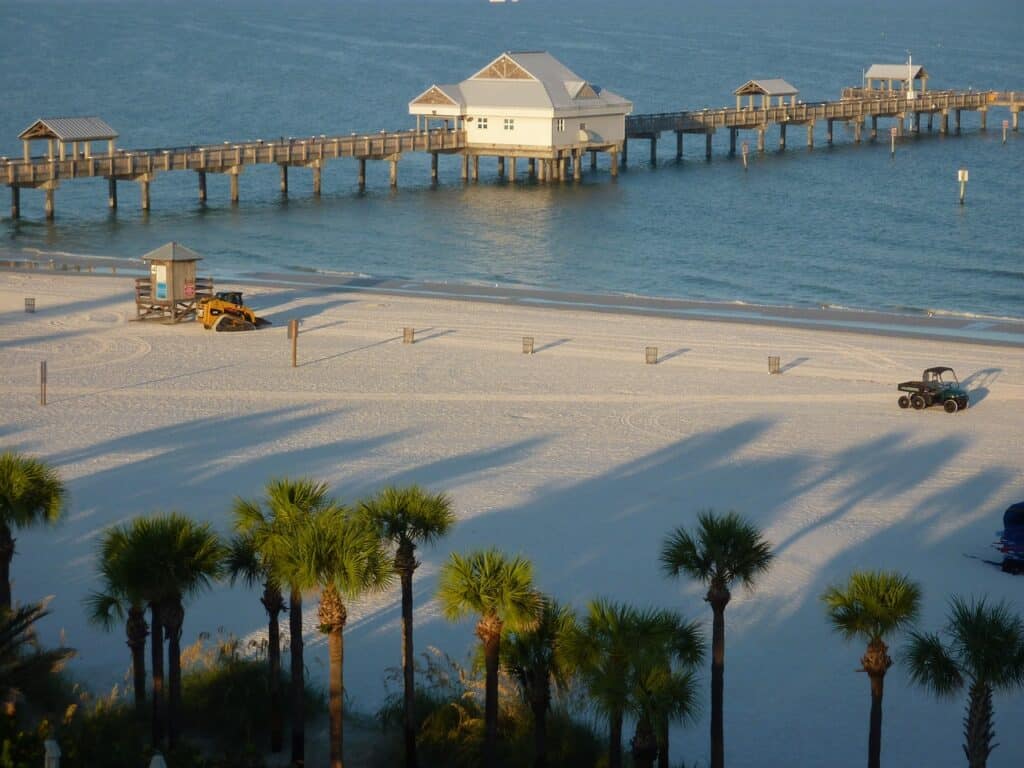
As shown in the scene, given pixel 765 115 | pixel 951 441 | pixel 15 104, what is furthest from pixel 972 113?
pixel 951 441

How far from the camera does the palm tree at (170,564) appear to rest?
14773 millimetres

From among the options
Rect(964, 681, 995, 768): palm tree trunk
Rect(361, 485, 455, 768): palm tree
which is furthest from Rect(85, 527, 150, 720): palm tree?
Rect(964, 681, 995, 768): palm tree trunk

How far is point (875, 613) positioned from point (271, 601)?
5.74 m

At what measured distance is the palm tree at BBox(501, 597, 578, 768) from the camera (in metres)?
14.8

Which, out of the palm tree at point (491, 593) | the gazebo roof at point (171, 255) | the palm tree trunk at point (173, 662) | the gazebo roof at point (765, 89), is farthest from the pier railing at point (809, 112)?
the palm tree at point (491, 593)

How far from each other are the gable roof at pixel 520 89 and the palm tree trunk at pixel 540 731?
2258 inches

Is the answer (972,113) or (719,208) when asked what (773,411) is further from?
(972,113)

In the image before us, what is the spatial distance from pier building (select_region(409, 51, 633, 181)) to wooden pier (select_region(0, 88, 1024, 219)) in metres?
0.32

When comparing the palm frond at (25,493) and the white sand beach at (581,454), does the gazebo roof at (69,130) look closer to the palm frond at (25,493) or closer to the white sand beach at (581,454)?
the white sand beach at (581,454)

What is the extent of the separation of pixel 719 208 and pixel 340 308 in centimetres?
3229

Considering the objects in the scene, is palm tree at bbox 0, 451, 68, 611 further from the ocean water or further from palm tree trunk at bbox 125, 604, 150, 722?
the ocean water

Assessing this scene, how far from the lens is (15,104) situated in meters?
122

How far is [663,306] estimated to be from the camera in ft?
146

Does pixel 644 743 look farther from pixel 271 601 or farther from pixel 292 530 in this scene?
pixel 271 601
